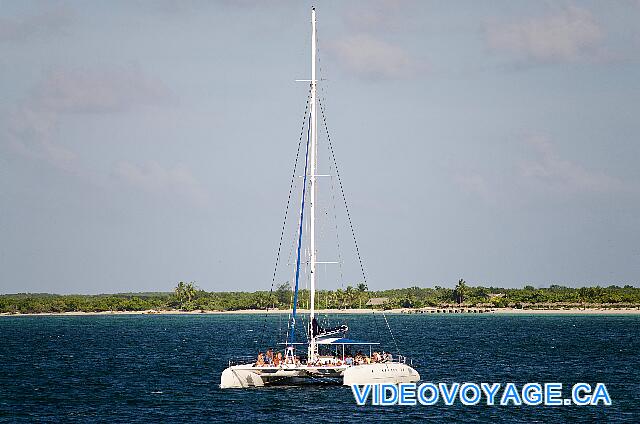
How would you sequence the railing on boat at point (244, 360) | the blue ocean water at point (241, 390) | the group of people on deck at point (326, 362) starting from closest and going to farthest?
the blue ocean water at point (241, 390) → the group of people on deck at point (326, 362) → the railing on boat at point (244, 360)

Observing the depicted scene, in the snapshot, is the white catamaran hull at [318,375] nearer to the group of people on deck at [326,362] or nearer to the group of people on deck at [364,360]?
the group of people on deck at [326,362]

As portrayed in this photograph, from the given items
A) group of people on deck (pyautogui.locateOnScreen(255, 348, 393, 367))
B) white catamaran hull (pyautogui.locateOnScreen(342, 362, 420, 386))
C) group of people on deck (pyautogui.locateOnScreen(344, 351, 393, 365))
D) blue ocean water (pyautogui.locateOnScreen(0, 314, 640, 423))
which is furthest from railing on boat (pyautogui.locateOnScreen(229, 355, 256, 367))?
white catamaran hull (pyautogui.locateOnScreen(342, 362, 420, 386))

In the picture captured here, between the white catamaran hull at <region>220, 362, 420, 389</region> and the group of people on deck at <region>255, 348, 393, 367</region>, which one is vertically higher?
the group of people on deck at <region>255, 348, 393, 367</region>

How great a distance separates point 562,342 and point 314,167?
8095cm

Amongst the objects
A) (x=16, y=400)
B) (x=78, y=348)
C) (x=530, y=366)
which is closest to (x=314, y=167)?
(x=16, y=400)

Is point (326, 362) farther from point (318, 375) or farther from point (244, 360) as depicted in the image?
point (244, 360)

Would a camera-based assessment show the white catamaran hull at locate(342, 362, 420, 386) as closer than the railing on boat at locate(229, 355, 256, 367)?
Yes

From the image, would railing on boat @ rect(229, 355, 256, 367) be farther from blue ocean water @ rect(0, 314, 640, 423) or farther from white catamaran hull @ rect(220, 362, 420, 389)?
white catamaran hull @ rect(220, 362, 420, 389)

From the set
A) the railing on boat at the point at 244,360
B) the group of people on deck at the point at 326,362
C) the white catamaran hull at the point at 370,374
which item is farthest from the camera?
the railing on boat at the point at 244,360

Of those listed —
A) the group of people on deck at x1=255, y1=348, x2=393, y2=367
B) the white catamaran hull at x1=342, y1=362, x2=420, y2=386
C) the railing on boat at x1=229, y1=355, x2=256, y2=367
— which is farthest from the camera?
the railing on boat at x1=229, y1=355, x2=256, y2=367

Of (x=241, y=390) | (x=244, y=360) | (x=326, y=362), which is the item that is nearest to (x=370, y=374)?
(x=326, y=362)

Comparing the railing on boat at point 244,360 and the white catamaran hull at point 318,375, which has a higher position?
the railing on boat at point 244,360

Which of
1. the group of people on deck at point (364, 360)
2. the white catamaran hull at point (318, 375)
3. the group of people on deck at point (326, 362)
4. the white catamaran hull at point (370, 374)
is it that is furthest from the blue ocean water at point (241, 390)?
the group of people on deck at point (364, 360)

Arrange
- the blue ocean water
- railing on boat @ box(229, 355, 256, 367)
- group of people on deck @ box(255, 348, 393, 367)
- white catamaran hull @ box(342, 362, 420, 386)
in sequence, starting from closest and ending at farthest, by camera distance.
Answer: the blue ocean water → white catamaran hull @ box(342, 362, 420, 386) → group of people on deck @ box(255, 348, 393, 367) → railing on boat @ box(229, 355, 256, 367)
